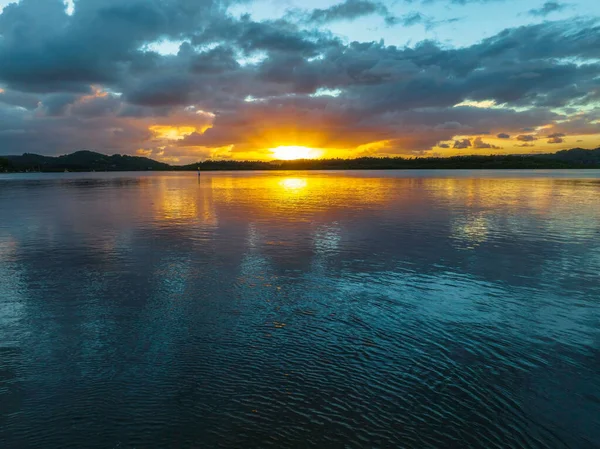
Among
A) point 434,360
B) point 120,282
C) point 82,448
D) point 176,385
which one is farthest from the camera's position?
point 120,282

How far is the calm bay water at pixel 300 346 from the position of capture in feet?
32.6

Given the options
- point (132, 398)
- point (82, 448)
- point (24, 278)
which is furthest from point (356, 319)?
point (24, 278)

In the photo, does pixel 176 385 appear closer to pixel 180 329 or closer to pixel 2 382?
pixel 180 329

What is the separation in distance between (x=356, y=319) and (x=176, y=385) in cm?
753

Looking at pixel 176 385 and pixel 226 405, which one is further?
pixel 176 385

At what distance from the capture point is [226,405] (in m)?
10.7

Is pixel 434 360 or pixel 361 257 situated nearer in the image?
pixel 434 360

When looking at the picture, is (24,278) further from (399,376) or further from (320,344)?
(399,376)

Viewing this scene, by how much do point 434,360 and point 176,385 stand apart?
8030mm

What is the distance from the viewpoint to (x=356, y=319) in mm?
16312

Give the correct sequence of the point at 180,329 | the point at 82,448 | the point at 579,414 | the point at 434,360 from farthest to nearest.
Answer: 1. the point at 180,329
2. the point at 434,360
3. the point at 579,414
4. the point at 82,448

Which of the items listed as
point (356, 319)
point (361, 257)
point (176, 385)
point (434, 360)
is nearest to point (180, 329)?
point (176, 385)

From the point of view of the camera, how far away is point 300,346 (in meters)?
14.0

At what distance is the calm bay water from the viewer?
9.95m
